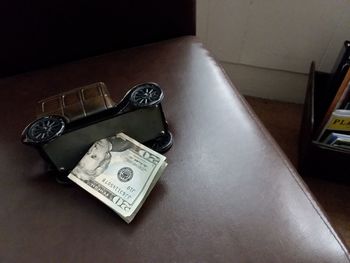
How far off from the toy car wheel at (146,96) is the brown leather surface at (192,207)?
85mm

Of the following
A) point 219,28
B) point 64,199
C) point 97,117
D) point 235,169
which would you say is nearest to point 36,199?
point 64,199

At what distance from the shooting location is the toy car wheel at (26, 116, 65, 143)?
401mm

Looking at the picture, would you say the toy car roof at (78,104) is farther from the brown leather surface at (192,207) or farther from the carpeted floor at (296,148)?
the carpeted floor at (296,148)

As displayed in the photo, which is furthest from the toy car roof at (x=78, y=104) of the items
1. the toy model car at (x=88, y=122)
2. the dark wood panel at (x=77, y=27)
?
the dark wood panel at (x=77, y=27)

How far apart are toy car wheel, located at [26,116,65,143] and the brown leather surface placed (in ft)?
0.27

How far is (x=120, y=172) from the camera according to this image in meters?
0.44

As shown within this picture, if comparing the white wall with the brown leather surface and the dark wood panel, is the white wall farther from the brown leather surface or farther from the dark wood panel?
the brown leather surface

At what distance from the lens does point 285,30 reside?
2.81 ft

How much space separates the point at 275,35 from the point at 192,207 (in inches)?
26.1

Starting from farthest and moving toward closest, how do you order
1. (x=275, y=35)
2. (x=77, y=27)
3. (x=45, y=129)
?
1. (x=275, y=35)
2. (x=77, y=27)
3. (x=45, y=129)

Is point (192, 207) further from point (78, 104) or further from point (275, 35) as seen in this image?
point (275, 35)

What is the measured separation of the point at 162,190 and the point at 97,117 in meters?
0.15

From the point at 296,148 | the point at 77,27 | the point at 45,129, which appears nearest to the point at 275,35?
the point at 296,148

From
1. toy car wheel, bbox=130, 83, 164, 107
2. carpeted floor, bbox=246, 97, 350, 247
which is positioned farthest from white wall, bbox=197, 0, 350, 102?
toy car wheel, bbox=130, 83, 164, 107
